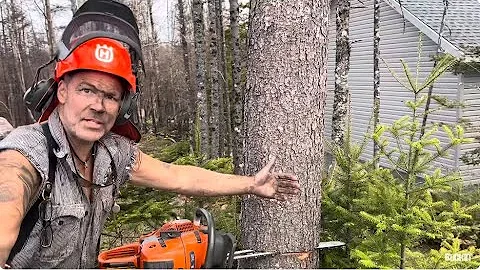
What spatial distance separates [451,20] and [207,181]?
11.7 meters

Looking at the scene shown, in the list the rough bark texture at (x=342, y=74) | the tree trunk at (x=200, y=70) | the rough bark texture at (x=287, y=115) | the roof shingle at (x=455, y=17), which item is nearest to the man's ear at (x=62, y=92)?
the rough bark texture at (x=287, y=115)

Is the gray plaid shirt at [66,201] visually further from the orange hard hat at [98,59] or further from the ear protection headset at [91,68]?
the orange hard hat at [98,59]

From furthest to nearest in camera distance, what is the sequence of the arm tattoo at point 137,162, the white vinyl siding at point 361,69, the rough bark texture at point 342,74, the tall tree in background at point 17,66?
the tall tree in background at point 17,66, the white vinyl siding at point 361,69, the rough bark texture at point 342,74, the arm tattoo at point 137,162

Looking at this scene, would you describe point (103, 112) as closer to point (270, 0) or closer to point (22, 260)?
point (22, 260)

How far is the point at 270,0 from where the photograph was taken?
2.57m

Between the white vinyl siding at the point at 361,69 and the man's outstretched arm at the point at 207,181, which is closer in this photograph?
the man's outstretched arm at the point at 207,181

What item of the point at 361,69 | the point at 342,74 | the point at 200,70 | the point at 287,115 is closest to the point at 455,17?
the point at 361,69

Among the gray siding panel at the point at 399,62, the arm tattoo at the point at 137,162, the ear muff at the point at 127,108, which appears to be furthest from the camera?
the gray siding panel at the point at 399,62

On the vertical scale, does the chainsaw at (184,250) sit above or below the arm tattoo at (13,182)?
below

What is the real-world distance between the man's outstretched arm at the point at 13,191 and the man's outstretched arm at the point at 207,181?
0.78 meters

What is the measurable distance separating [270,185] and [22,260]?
1.42 metres

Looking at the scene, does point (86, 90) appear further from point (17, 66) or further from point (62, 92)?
point (17, 66)

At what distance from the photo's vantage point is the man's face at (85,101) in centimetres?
208

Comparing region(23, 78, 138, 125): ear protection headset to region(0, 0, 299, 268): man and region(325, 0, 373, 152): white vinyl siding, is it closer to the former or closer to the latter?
region(0, 0, 299, 268): man
